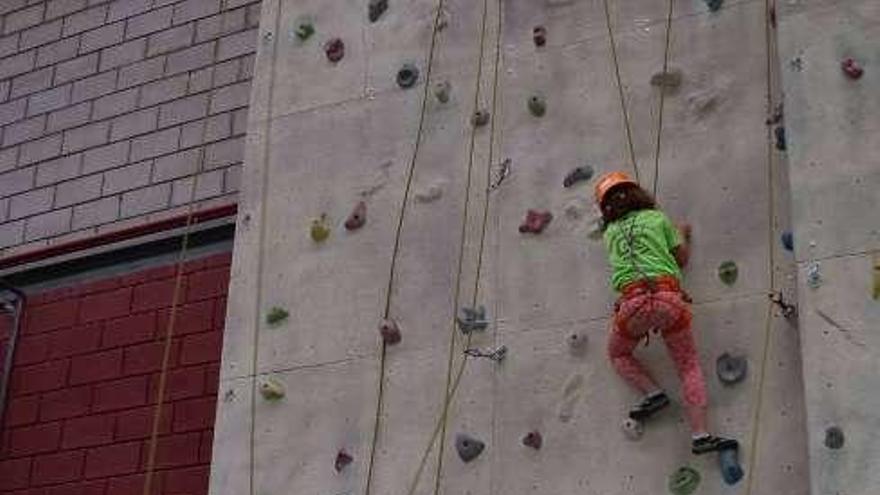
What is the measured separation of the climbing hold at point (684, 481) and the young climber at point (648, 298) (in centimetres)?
Result: 9

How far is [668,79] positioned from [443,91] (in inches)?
46.1

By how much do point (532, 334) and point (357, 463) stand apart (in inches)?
38.7

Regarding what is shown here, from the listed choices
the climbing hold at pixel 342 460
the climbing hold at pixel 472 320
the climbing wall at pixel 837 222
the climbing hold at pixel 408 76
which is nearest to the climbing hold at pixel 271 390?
the climbing hold at pixel 342 460

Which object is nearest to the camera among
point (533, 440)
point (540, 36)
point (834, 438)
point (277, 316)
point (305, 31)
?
point (834, 438)

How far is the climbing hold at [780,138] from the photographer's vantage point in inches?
257

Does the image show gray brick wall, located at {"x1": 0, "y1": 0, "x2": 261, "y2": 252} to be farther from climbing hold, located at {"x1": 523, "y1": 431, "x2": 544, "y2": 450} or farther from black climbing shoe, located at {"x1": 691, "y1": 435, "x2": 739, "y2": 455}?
black climbing shoe, located at {"x1": 691, "y1": 435, "x2": 739, "y2": 455}

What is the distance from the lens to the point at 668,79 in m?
7.05

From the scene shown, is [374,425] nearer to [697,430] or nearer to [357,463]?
[357,463]

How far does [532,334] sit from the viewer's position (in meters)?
6.87

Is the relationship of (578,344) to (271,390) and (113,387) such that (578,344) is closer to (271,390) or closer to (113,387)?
(271,390)

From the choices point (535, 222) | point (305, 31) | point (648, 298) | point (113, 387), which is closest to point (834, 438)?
point (648, 298)

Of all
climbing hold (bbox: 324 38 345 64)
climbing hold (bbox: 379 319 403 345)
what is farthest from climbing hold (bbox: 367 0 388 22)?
climbing hold (bbox: 379 319 403 345)

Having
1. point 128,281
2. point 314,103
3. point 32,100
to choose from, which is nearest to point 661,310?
point 314,103

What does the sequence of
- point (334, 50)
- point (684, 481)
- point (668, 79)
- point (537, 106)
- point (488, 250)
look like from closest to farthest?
point (684, 481)
point (668, 79)
point (488, 250)
point (537, 106)
point (334, 50)
